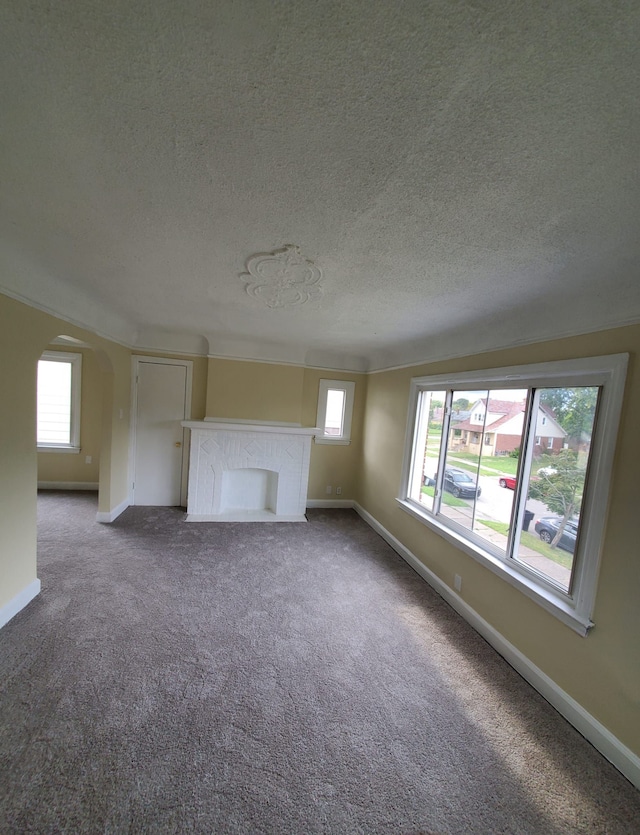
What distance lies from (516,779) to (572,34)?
261 cm

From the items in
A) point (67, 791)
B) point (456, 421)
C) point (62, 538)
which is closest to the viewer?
point (67, 791)

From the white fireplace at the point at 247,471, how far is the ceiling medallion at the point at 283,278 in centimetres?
223

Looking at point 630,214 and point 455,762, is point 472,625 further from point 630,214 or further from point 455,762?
point 630,214

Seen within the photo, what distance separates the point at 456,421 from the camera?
303cm

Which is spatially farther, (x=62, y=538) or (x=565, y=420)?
(x=62, y=538)

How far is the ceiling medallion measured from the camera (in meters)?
1.76

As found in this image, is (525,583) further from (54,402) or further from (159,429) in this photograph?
(54,402)

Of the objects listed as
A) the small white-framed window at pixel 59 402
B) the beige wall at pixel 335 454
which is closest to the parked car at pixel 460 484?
the beige wall at pixel 335 454

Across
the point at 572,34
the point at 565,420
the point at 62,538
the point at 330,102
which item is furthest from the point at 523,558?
the point at 62,538

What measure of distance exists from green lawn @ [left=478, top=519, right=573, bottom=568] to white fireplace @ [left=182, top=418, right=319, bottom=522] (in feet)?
8.67

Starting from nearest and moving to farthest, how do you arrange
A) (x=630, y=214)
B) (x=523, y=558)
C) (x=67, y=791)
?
(x=630, y=214) < (x=67, y=791) < (x=523, y=558)

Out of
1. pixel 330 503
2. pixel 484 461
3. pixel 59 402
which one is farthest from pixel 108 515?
Answer: pixel 484 461

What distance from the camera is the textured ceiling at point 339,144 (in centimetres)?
67

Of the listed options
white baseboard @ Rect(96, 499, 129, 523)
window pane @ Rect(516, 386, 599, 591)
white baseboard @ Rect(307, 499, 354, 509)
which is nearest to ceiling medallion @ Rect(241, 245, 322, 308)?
window pane @ Rect(516, 386, 599, 591)
